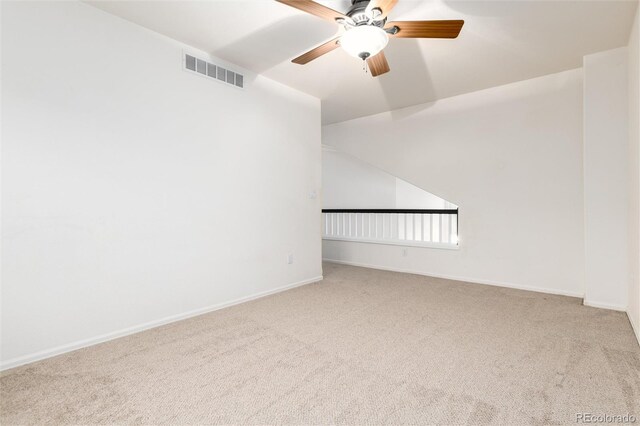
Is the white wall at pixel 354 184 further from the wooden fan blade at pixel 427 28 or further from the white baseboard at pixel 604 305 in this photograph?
the wooden fan blade at pixel 427 28

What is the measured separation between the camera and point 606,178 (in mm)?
3123

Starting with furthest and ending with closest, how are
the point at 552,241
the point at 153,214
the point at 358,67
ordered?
the point at 552,241 < the point at 358,67 < the point at 153,214

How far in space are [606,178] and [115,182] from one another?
452cm

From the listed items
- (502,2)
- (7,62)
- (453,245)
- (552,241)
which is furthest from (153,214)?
(552,241)

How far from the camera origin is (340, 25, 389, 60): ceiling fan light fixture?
2047 millimetres

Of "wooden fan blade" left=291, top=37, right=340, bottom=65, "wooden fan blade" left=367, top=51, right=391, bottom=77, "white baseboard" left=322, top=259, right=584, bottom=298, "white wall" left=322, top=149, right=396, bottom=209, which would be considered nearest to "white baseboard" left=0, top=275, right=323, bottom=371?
"white baseboard" left=322, top=259, right=584, bottom=298

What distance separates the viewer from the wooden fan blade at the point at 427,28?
2014 millimetres

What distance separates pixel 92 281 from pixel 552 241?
4.72 meters

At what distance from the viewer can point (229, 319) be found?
294 cm

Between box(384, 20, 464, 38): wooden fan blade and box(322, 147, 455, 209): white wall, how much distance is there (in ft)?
14.8

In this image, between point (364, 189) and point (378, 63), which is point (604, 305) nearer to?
point (378, 63)

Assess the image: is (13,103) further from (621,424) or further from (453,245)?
(453,245)

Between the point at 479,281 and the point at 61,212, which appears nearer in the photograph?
the point at 61,212

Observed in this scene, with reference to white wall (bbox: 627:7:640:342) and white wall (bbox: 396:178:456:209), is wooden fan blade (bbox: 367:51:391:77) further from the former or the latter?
white wall (bbox: 396:178:456:209)
